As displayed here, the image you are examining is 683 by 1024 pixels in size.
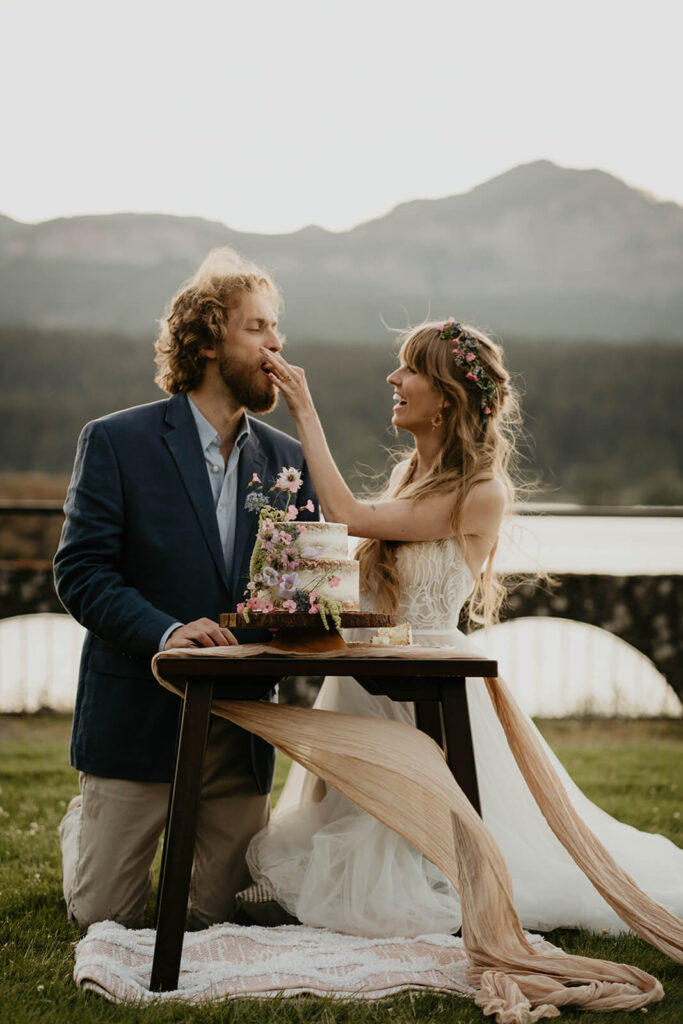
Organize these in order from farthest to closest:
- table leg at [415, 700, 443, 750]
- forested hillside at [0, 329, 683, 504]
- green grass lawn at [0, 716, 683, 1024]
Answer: forested hillside at [0, 329, 683, 504] → table leg at [415, 700, 443, 750] → green grass lawn at [0, 716, 683, 1024]

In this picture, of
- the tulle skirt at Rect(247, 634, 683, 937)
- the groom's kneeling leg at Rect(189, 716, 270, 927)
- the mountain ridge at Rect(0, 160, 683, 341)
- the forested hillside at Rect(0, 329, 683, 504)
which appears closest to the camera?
the tulle skirt at Rect(247, 634, 683, 937)

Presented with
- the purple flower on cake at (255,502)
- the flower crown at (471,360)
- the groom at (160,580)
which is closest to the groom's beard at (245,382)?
the groom at (160,580)

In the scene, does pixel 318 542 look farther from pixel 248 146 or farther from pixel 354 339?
pixel 354 339

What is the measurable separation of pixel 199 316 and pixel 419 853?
1913 millimetres

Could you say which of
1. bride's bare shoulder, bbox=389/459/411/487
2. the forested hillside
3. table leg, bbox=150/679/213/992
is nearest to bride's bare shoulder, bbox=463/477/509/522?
bride's bare shoulder, bbox=389/459/411/487

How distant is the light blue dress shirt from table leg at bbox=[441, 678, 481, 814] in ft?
3.72

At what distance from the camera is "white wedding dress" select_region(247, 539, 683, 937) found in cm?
317

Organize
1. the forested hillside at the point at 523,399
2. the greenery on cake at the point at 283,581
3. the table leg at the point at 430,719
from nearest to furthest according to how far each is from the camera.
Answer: the greenery on cake at the point at 283,581, the table leg at the point at 430,719, the forested hillside at the point at 523,399

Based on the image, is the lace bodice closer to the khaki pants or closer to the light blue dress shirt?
the light blue dress shirt

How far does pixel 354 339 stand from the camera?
35562 millimetres

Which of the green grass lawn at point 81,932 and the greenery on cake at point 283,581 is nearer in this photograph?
the green grass lawn at point 81,932

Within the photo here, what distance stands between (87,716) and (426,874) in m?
1.20

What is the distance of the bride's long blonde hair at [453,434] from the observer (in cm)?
371

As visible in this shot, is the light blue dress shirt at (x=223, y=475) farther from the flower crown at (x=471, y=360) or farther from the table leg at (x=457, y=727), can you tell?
the table leg at (x=457, y=727)
